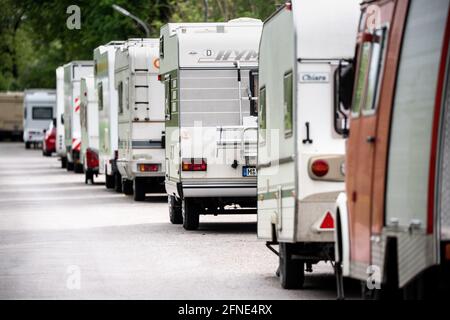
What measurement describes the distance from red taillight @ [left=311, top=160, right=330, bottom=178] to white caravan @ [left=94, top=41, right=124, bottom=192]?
21094mm

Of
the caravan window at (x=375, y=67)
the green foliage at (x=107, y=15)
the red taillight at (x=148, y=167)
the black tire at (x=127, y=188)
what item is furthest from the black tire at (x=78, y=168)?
the caravan window at (x=375, y=67)

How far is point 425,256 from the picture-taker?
910cm

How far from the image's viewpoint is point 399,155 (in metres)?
9.88

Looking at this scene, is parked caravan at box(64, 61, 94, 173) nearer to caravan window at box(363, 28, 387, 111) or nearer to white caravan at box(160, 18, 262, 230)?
white caravan at box(160, 18, 262, 230)

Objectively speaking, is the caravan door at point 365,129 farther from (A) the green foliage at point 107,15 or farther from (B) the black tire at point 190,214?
(A) the green foliage at point 107,15

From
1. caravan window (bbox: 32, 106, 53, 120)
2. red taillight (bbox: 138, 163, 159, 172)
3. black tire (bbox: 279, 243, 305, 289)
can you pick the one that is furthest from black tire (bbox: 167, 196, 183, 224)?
caravan window (bbox: 32, 106, 53, 120)

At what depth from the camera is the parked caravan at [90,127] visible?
134 feet

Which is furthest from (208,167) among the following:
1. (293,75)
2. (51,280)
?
(293,75)

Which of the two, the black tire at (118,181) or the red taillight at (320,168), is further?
the black tire at (118,181)

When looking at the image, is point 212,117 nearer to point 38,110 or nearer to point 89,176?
point 89,176

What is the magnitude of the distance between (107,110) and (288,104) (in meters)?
21.5
